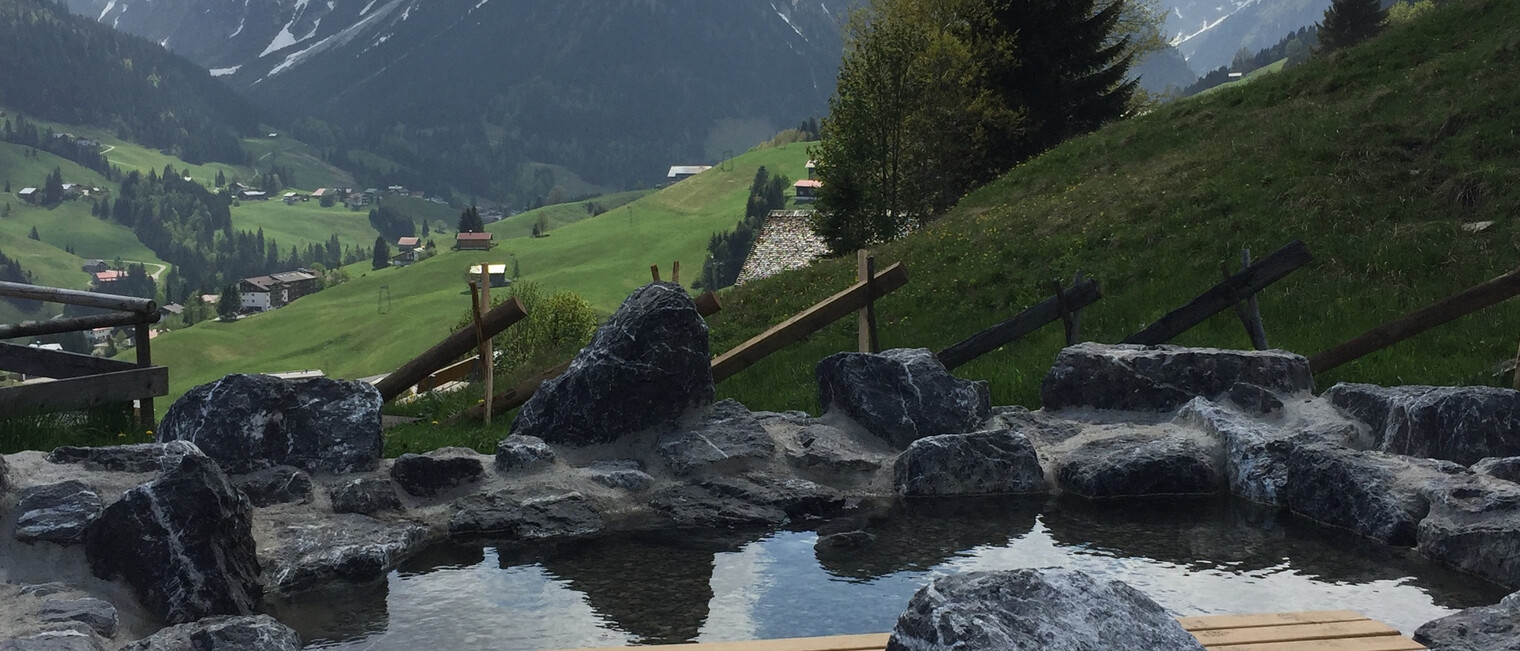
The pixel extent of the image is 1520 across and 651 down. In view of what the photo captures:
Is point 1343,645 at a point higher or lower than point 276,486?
lower

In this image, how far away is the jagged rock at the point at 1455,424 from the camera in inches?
445

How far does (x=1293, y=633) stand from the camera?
719 centimetres

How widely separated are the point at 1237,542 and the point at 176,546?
8.12m

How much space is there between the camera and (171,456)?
9.95 metres

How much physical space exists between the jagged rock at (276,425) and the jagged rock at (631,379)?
1677 millimetres

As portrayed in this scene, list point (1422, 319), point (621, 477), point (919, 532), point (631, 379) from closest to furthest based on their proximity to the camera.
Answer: point (919, 532)
point (621, 477)
point (631, 379)
point (1422, 319)

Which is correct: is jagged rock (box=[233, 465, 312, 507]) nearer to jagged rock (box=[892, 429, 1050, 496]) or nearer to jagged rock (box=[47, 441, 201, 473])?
jagged rock (box=[47, 441, 201, 473])

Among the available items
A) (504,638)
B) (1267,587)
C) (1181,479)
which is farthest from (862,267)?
(504,638)

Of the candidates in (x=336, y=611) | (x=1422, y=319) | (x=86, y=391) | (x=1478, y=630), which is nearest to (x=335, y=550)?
(x=336, y=611)

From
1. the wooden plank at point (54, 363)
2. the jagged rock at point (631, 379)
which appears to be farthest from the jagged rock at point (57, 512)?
the jagged rock at point (631, 379)

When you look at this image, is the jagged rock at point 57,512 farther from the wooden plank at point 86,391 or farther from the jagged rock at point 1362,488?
the jagged rock at point 1362,488

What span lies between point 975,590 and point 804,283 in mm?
23720

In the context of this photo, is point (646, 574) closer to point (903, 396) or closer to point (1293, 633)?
point (903, 396)

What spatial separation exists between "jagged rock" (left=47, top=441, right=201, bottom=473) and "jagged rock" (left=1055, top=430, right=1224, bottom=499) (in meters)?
7.87
